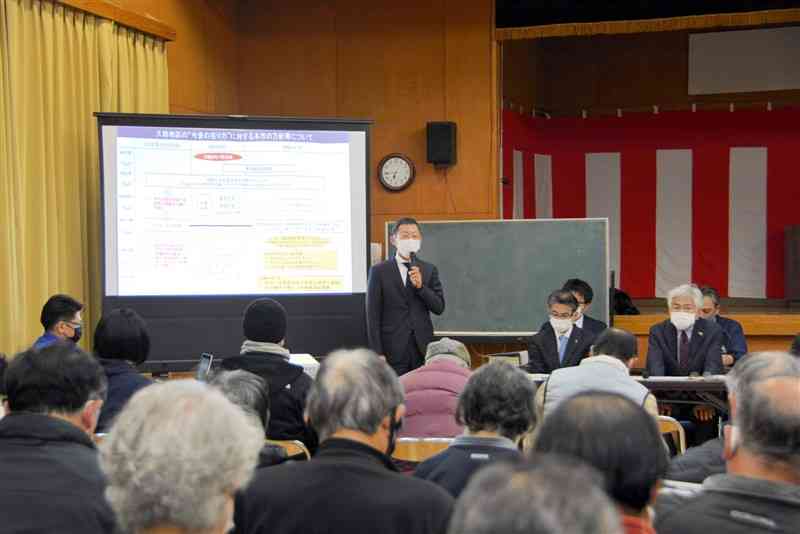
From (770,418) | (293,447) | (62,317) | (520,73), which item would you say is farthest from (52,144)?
(520,73)

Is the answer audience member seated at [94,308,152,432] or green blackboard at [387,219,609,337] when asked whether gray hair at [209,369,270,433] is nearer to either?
audience member seated at [94,308,152,432]

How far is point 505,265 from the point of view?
8.35 meters

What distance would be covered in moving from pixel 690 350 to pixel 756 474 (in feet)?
13.9

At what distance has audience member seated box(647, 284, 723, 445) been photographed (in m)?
5.83

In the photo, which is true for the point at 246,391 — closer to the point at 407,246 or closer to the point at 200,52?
the point at 407,246

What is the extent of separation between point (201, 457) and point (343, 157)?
537cm

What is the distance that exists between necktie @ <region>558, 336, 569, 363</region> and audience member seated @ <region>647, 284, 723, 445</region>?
0.48 meters

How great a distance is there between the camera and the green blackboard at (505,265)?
27.0ft

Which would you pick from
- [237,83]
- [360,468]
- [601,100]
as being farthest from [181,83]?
[360,468]

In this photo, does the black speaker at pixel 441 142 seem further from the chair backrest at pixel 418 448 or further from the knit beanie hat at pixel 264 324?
the chair backrest at pixel 418 448

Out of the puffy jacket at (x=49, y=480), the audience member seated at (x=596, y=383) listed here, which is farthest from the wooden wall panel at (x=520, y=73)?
the puffy jacket at (x=49, y=480)

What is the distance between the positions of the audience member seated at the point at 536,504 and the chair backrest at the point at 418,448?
7.54 feet

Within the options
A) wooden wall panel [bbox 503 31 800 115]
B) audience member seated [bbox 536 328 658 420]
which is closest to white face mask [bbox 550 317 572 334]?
audience member seated [bbox 536 328 658 420]

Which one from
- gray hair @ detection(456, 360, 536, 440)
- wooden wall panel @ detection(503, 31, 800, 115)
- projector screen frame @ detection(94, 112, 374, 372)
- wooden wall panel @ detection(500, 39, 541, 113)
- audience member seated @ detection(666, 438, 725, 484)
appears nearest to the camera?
gray hair @ detection(456, 360, 536, 440)
